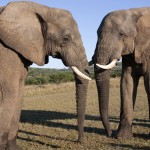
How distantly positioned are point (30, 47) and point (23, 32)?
0.86 feet

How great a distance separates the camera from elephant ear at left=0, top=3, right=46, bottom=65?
6.28m

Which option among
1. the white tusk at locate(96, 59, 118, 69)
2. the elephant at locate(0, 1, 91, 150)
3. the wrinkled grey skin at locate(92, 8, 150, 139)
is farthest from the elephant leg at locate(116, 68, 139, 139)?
the elephant at locate(0, 1, 91, 150)

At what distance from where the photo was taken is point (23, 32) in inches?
251

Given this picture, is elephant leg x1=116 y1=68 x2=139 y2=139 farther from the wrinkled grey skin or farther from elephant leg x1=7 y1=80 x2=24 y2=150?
elephant leg x1=7 y1=80 x2=24 y2=150

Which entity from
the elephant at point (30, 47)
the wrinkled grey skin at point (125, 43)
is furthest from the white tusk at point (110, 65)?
the elephant at point (30, 47)

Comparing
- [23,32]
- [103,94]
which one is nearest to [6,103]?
[23,32]

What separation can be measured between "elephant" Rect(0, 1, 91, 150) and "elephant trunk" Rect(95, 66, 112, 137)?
1.02 metres

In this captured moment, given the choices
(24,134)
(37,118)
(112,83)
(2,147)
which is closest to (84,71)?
(2,147)

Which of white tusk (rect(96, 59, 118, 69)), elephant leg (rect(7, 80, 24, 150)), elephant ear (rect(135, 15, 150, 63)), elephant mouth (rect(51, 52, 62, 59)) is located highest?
elephant ear (rect(135, 15, 150, 63))

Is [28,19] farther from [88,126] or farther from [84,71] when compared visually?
[88,126]

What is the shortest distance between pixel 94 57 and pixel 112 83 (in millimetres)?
25577

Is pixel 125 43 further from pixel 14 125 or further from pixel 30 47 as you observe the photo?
pixel 14 125

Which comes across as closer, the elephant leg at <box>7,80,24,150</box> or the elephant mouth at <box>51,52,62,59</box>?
the elephant mouth at <box>51,52,62,59</box>

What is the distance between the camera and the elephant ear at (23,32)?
20.6 ft
